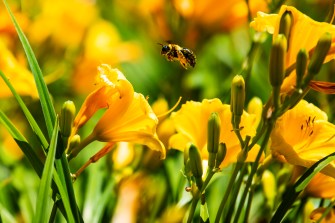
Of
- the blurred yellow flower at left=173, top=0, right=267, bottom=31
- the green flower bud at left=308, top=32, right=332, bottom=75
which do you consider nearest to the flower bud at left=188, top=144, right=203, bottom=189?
the green flower bud at left=308, top=32, right=332, bottom=75

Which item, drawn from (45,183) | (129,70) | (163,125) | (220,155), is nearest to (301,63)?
(220,155)

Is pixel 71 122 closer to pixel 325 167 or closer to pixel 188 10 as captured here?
pixel 325 167

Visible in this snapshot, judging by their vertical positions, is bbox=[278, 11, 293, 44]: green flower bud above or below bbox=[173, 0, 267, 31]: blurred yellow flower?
above

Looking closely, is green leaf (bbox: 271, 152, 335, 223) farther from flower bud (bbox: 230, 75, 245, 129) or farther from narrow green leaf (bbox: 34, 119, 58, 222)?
narrow green leaf (bbox: 34, 119, 58, 222)

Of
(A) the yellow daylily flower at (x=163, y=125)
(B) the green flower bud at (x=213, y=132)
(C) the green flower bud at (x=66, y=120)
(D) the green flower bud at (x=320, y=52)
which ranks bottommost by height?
(A) the yellow daylily flower at (x=163, y=125)

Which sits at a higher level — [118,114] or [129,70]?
[118,114]

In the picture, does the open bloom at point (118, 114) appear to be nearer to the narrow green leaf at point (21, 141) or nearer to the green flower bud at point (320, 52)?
the narrow green leaf at point (21, 141)

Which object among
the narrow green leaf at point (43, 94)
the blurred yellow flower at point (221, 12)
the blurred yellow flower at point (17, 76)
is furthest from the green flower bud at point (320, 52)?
the blurred yellow flower at point (221, 12)

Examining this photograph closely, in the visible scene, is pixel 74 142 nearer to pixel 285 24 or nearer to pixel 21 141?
pixel 21 141
